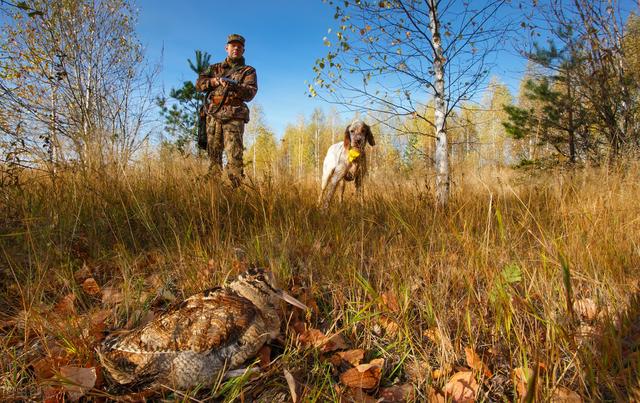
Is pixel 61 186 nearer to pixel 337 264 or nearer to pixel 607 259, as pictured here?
pixel 337 264

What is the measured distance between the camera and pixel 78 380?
4.08 feet

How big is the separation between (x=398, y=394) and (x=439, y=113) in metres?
3.60

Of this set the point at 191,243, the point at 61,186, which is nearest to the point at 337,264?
the point at 191,243

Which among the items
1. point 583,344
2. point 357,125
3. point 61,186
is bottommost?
point 583,344

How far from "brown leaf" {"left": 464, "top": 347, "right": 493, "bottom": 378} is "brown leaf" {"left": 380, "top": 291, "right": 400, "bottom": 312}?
1.26 feet

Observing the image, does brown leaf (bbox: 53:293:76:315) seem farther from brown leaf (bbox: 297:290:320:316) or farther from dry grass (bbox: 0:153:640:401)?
brown leaf (bbox: 297:290:320:316)

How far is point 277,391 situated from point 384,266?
43.5 inches

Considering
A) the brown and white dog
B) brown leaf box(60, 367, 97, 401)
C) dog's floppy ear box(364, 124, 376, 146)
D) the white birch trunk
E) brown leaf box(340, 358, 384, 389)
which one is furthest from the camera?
dog's floppy ear box(364, 124, 376, 146)

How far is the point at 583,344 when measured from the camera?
1.40m

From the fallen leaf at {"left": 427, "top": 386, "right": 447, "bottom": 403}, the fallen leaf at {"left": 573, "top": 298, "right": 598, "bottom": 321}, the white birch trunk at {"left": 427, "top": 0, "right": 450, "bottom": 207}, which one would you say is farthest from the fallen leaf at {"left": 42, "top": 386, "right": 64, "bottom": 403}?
the white birch trunk at {"left": 427, "top": 0, "right": 450, "bottom": 207}

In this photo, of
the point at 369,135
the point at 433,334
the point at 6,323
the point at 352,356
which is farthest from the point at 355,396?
the point at 369,135

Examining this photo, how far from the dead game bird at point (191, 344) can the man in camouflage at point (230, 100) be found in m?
4.48

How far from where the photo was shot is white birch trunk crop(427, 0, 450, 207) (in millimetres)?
4117

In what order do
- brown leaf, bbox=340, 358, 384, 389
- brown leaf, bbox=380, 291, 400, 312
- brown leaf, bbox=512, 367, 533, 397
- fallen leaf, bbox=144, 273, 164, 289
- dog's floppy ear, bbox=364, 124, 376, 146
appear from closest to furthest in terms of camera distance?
brown leaf, bbox=512, 367, 533, 397, brown leaf, bbox=340, 358, 384, 389, brown leaf, bbox=380, 291, 400, 312, fallen leaf, bbox=144, 273, 164, 289, dog's floppy ear, bbox=364, 124, 376, 146
